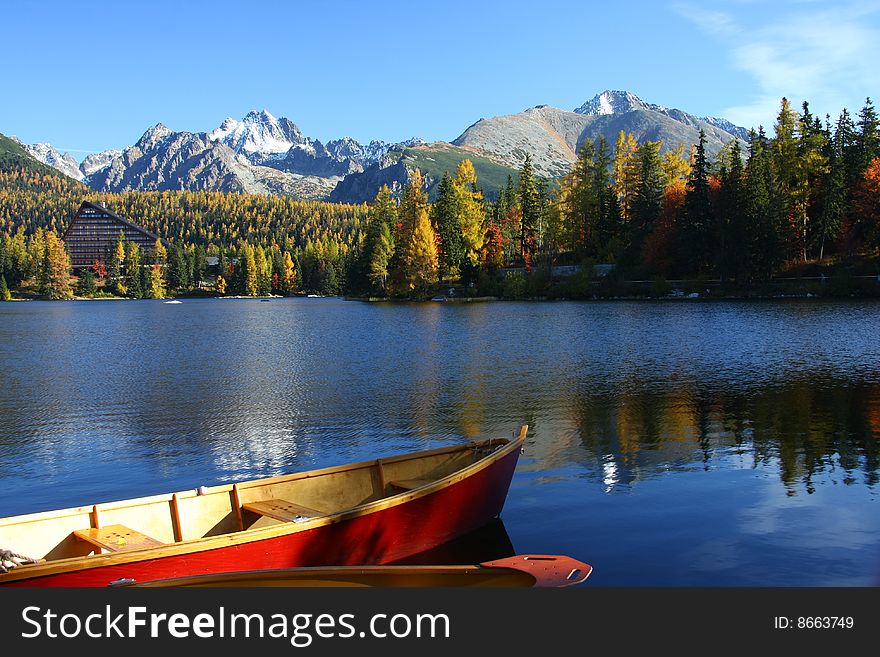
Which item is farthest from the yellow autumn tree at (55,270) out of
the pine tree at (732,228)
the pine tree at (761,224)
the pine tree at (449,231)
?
the pine tree at (761,224)

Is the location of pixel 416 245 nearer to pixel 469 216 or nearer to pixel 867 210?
pixel 469 216

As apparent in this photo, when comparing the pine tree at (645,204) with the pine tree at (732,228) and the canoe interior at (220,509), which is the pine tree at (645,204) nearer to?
the pine tree at (732,228)

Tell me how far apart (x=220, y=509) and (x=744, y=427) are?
57.5 feet

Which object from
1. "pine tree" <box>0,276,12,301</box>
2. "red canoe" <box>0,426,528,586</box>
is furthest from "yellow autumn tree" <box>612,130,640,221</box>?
"pine tree" <box>0,276,12,301</box>

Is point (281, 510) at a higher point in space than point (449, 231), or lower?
lower

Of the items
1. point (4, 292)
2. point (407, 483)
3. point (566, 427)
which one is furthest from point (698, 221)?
point (4, 292)

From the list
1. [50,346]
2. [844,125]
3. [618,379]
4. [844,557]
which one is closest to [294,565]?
[844,557]

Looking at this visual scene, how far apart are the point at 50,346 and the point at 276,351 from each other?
795 inches

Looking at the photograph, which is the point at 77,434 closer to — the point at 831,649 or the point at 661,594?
the point at 661,594

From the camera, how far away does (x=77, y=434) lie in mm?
24953

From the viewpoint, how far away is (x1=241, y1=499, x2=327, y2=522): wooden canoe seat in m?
12.4

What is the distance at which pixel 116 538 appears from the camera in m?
11.1

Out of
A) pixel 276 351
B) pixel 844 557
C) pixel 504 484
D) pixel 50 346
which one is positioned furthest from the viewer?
pixel 50 346

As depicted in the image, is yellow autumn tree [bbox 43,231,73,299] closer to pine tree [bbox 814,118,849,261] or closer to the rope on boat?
pine tree [bbox 814,118,849,261]
